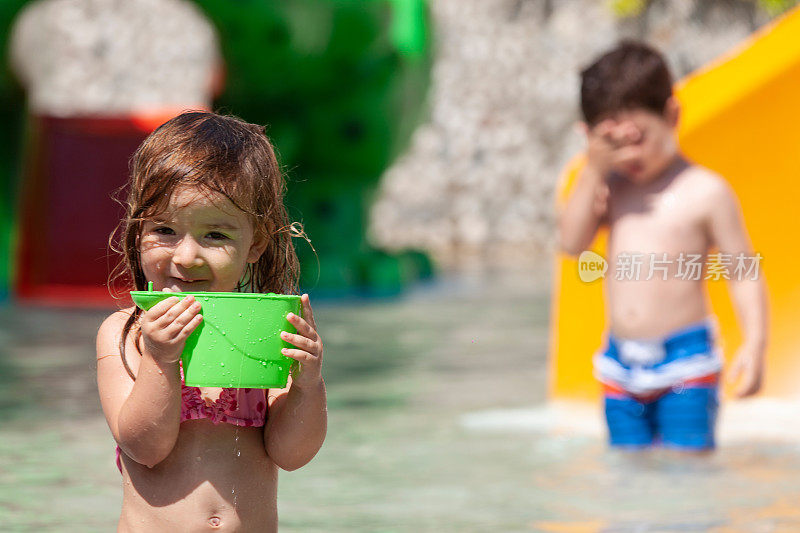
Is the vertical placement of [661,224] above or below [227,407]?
above

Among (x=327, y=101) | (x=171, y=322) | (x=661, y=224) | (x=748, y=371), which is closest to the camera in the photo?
(x=171, y=322)

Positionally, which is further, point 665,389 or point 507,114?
point 507,114

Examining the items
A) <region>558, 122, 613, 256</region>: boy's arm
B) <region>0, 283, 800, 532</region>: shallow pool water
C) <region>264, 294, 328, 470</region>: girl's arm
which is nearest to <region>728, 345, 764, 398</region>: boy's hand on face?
<region>0, 283, 800, 532</region>: shallow pool water

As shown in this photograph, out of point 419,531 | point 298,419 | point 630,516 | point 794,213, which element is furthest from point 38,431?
point 794,213

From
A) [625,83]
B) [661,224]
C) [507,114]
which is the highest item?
[507,114]

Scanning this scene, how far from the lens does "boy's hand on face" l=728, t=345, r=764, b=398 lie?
2.89 metres

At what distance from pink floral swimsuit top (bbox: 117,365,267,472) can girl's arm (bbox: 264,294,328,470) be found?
23 millimetres

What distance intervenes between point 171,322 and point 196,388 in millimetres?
205

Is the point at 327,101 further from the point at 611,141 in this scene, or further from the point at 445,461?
the point at 445,461

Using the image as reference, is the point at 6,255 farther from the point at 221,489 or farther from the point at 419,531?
the point at 221,489

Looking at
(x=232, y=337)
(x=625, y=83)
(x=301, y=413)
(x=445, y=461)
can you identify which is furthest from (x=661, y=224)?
(x=232, y=337)

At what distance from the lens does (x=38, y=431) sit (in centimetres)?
327

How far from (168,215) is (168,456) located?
31cm

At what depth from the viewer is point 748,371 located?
291cm
